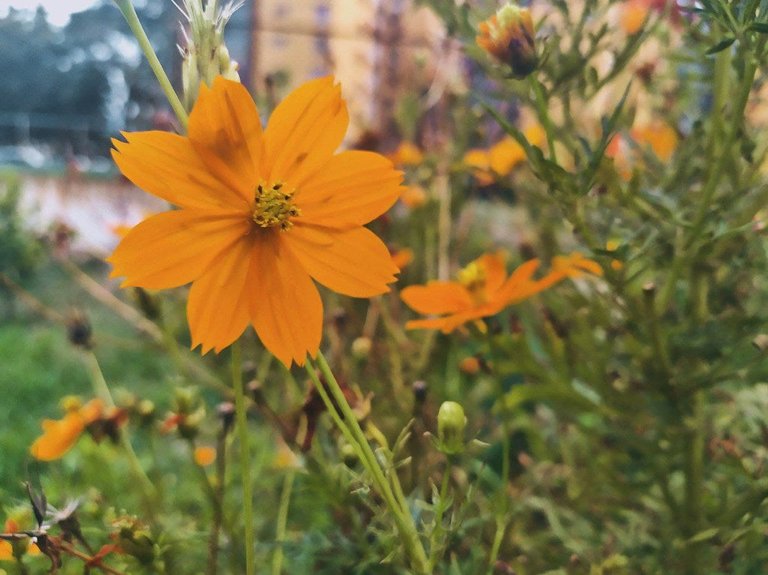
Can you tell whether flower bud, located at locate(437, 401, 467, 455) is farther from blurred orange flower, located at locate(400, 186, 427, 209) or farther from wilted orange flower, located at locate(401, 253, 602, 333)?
blurred orange flower, located at locate(400, 186, 427, 209)

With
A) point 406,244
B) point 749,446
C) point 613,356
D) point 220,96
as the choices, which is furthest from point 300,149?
point 406,244

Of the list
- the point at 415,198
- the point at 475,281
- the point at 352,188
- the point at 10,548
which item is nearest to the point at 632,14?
the point at 415,198

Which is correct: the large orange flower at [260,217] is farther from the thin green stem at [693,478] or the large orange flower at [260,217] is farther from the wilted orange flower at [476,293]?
the thin green stem at [693,478]

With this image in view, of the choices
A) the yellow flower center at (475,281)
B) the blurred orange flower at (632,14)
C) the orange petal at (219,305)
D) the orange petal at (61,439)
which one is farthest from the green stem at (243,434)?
the blurred orange flower at (632,14)

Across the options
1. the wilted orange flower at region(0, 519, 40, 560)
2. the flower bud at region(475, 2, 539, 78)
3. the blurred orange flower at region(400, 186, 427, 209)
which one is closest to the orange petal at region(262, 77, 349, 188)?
→ the flower bud at region(475, 2, 539, 78)

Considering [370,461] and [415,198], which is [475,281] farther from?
[415,198]

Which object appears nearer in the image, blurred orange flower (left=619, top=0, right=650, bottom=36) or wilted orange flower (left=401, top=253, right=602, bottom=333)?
wilted orange flower (left=401, top=253, right=602, bottom=333)
